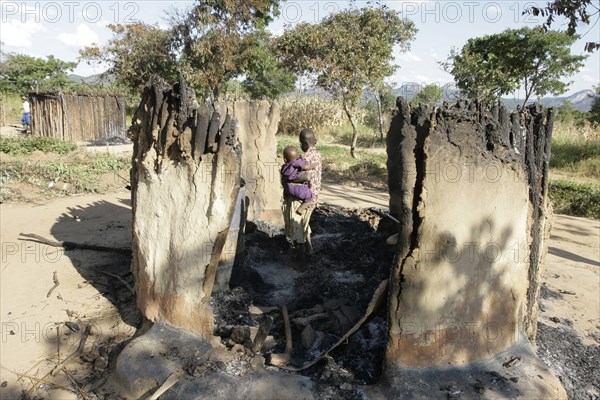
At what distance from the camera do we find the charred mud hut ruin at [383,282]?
9.99ft

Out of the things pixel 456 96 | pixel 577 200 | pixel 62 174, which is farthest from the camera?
pixel 456 96

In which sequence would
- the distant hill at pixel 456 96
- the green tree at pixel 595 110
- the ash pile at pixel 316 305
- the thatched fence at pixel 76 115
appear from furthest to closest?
the green tree at pixel 595 110
the thatched fence at pixel 76 115
the distant hill at pixel 456 96
the ash pile at pixel 316 305

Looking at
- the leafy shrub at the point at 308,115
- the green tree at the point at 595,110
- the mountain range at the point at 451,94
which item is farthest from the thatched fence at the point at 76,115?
the green tree at the point at 595,110

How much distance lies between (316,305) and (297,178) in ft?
4.97

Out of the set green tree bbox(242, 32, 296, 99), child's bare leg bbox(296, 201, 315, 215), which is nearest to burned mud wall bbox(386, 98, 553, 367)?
child's bare leg bbox(296, 201, 315, 215)

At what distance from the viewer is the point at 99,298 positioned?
4.95 meters

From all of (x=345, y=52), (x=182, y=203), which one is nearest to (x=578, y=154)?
(x=345, y=52)

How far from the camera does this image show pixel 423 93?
84.0 ft

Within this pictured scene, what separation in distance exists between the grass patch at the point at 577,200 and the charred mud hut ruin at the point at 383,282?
6.20 m

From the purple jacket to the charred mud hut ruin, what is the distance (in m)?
1.21

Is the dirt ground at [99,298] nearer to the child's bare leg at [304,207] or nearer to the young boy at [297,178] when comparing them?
the child's bare leg at [304,207]

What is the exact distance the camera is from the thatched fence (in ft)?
50.2

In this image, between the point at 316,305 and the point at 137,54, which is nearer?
the point at 316,305

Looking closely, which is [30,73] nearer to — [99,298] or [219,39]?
[219,39]
